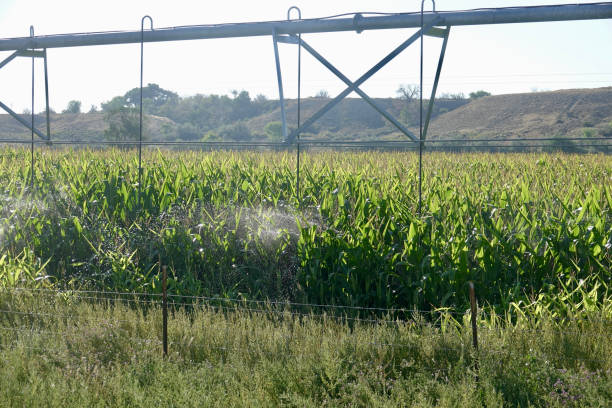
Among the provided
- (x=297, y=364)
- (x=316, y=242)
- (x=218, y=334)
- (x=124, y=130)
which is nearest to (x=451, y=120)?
(x=124, y=130)

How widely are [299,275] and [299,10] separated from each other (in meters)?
3.04

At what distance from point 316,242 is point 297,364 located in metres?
1.91

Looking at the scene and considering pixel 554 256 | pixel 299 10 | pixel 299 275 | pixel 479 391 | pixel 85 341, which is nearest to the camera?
pixel 479 391

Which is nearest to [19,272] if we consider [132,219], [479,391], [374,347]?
[132,219]

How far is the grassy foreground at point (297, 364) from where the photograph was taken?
3.42 meters

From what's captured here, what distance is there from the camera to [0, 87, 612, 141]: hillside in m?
39.5

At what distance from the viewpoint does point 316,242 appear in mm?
5582

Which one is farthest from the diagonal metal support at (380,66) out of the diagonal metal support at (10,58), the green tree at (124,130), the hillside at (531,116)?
the hillside at (531,116)

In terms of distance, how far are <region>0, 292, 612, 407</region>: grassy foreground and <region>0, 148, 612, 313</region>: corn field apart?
597 mm

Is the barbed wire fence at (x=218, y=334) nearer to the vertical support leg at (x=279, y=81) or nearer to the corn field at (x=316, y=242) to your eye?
the corn field at (x=316, y=242)

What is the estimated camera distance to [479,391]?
3.39m

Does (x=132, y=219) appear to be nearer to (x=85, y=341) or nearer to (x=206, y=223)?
(x=206, y=223)

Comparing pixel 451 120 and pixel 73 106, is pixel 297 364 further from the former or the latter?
pixel 73 106

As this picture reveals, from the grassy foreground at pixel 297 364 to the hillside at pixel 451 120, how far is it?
32282mm
